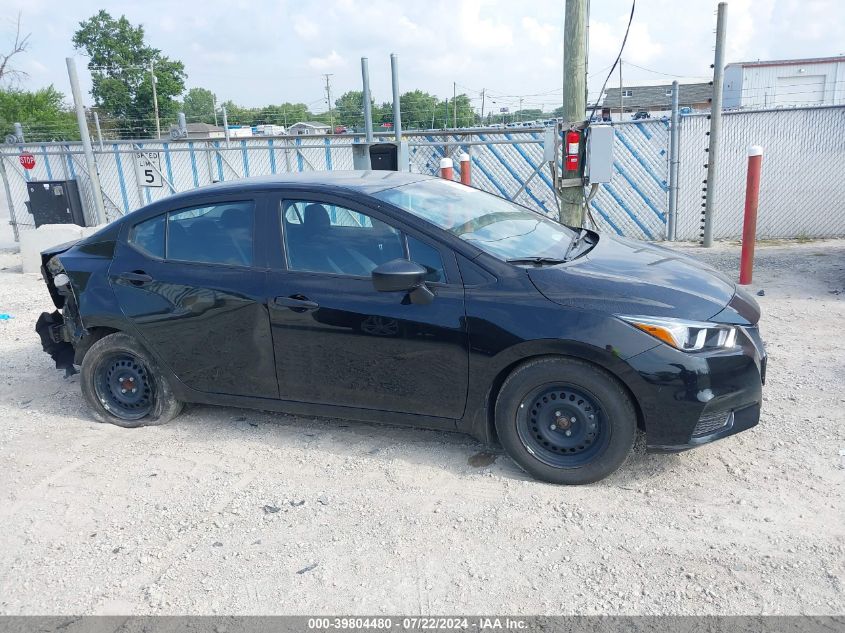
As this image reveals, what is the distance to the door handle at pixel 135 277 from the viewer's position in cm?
462

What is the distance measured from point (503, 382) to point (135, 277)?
8.57ft

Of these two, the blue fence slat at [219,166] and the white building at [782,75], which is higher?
the white building at [782,75]

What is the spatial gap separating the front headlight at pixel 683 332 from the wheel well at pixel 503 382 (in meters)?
0.29

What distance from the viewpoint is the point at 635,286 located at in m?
3.72

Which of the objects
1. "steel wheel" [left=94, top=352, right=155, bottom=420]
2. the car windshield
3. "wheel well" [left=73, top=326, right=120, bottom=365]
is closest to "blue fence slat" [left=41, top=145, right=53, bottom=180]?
"wheel well" [left=73, top=326, right=120, bottom=365]

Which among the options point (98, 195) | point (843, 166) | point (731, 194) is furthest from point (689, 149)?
point (98, 195)

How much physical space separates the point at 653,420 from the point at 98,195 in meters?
11.4

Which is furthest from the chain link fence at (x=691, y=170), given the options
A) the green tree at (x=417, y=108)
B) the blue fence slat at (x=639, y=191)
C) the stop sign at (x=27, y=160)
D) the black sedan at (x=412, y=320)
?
the green tree at (x=417, y=108)

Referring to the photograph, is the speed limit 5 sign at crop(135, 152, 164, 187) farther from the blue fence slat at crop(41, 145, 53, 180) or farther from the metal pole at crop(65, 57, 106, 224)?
the blue fence slat at crop(41, 145, 53, 180)

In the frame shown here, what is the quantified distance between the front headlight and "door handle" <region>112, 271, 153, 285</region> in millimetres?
3087

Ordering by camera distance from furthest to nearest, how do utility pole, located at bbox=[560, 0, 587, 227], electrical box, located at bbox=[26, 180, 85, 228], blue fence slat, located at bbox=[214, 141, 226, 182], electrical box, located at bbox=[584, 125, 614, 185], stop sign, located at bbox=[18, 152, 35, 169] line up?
blue fence slat, located at bbox=[214, 141, 226, 182] < stop sign, located at bbox=[18, 152, 35, 169] < electrical box, located at bbox=[26, 180, 85, 228] < electrical box, located at bbox=[584, 125, 614, 185] < utility pole, located at bbox=[560, 0, 587, 227]

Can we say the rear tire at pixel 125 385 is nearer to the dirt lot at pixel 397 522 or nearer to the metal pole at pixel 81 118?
the dirt lot at pixel 397 522

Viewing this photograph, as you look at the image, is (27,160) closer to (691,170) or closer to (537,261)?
(691,170)

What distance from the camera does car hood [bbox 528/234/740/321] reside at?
3.60 m
